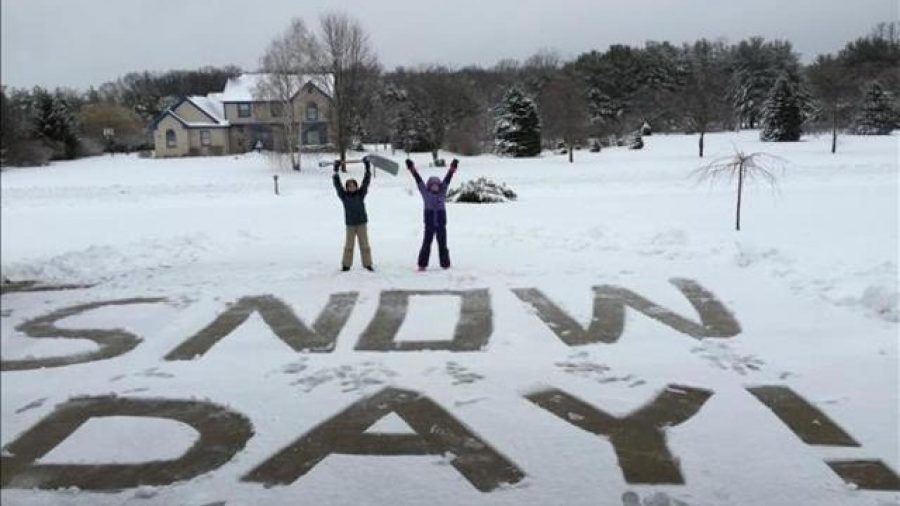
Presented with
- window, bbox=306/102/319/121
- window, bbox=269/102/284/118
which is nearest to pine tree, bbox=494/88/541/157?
window, bbox=306/102/319/121

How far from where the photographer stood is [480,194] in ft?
61.0

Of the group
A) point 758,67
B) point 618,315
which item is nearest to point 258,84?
point 618,315

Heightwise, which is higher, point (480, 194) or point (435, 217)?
point (435, 217)

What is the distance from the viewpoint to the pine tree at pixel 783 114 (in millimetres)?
8039

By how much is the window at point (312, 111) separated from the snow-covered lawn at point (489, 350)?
5.04 ft

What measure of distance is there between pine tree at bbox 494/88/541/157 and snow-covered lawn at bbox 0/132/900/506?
27802 mm

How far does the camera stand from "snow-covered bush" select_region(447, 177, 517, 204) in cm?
1853

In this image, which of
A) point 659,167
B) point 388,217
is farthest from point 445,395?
point 659,167

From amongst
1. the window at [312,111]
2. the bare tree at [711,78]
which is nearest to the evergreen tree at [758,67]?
the bare tree at [711,78]

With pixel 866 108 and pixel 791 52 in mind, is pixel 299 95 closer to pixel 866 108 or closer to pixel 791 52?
pixel 791 52

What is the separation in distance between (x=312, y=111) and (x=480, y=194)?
12724mm

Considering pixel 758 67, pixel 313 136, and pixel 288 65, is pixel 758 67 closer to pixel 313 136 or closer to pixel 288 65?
pixel 313 136

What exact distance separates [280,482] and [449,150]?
132ft

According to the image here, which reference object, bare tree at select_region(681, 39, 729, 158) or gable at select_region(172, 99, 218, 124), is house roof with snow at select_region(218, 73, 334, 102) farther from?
bare tree at select_region(681, 39, 729, 158)
